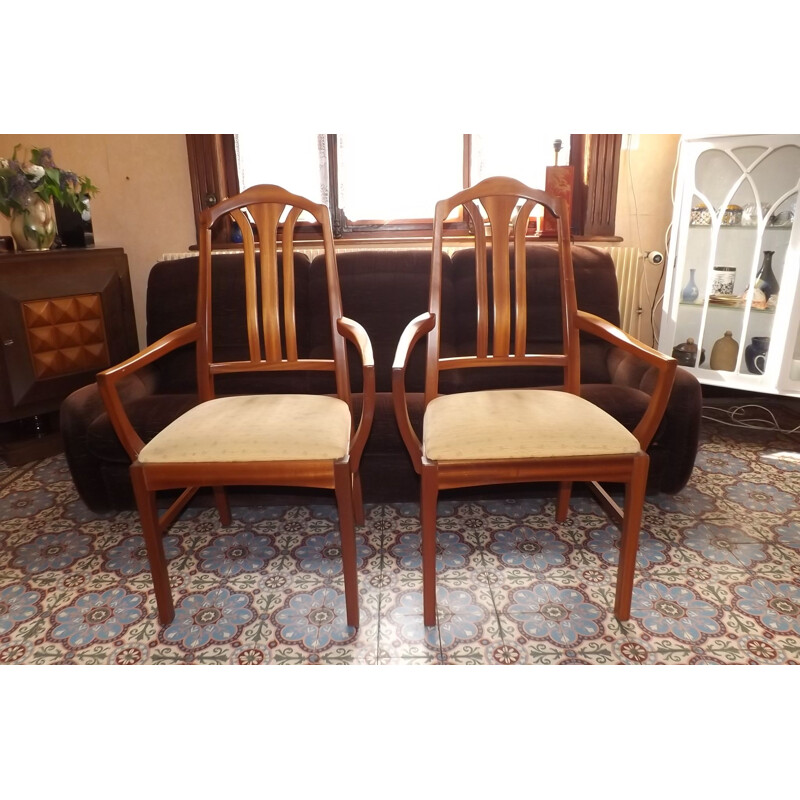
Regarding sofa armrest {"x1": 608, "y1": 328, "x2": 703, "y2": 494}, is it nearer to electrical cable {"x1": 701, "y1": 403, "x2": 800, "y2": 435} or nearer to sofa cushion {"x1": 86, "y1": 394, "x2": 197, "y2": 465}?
electrical cable {"x1": 701, "y1": 403, "x2": 800, "y2": 435}

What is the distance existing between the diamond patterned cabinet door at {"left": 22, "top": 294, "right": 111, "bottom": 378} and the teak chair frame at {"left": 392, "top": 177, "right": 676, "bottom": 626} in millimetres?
1755

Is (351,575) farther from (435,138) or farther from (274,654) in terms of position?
(435,138)

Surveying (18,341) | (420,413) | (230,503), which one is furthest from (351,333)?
(18,341)

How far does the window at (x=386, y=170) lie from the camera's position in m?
2.79

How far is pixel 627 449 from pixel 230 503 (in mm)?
1270

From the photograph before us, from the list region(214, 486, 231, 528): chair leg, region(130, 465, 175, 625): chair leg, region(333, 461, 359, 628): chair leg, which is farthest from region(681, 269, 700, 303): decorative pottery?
region(130, 465, 175, 625): chair leg

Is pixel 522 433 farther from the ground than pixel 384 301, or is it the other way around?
pixel 384 301

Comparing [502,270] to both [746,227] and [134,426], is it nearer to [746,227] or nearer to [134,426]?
[134,426]

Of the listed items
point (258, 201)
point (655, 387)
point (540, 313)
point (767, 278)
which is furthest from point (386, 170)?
point (655, 387)

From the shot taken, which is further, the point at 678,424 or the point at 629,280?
the point at 629,280

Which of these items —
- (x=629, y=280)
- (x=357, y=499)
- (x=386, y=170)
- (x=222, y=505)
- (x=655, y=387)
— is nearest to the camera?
(x=655, y=387)

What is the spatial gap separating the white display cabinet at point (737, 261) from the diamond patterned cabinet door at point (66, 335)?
2.63 metres

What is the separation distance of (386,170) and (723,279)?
5.67ft

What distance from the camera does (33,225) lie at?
233 cm
